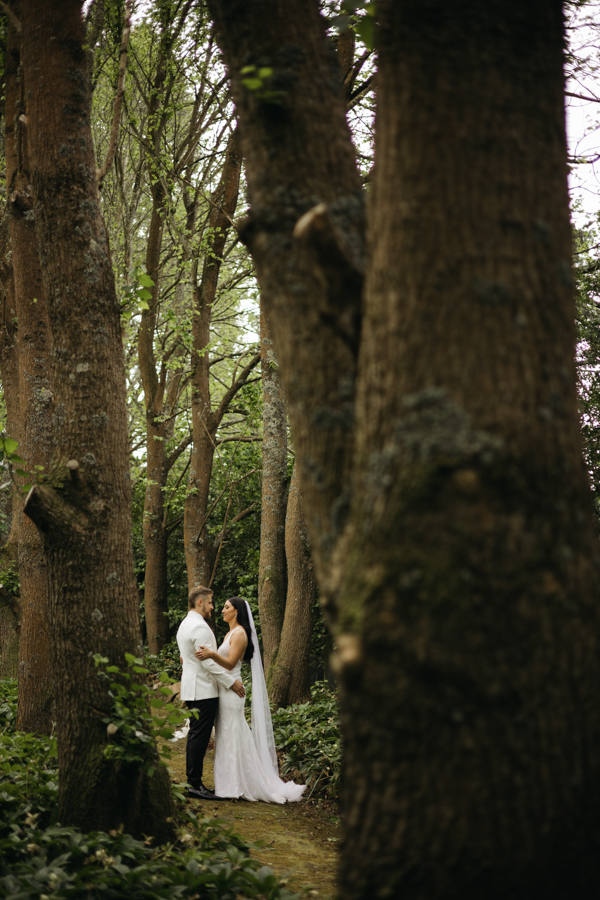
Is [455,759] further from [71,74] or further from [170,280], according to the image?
[170,280]

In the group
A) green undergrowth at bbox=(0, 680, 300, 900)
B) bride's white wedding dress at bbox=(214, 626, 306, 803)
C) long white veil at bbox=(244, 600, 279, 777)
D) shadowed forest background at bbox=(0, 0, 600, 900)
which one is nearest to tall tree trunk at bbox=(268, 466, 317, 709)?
long white veil at bbox=(244, 600, 279, 777)

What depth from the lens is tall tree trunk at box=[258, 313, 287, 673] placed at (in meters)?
10.1

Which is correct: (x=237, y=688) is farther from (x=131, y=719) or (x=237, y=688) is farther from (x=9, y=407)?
(x=9, y=407)

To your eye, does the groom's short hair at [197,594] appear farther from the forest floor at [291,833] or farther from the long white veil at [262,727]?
the forest floor at [291,833]

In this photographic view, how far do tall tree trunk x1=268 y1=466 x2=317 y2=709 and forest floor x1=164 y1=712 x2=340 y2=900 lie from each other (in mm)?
1755

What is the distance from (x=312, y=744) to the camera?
786cm

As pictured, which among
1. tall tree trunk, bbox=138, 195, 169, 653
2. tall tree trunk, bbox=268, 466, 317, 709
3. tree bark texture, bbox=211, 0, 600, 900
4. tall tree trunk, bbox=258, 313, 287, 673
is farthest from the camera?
tall tree trunk, bbox=138, 195, 169, 653

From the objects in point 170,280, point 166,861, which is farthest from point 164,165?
point 166,861

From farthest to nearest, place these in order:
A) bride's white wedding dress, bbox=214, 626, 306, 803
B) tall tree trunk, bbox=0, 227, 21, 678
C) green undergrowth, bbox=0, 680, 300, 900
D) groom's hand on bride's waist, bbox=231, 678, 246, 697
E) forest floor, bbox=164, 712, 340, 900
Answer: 1. tall tree trunk, bbox=0, 227, 21, 678
2. groom's hand on bride's waist, bbox=231, 678, 246, 697
3. bride's white wedding dress, bbox=214, 626, 306, 803
4. forest floor, bbox=164, 712, 340, 900
5. green undergrowth, bbox=0, 680, 300, 900

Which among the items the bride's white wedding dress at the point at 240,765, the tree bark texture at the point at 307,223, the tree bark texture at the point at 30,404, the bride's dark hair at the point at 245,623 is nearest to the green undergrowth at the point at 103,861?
the tree bark texture at the point at 30,404

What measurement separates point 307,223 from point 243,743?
6.74 m

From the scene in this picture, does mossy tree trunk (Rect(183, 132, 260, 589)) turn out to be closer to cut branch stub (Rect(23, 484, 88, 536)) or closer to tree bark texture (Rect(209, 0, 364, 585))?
cut branch stub (Rect(23, 484, 88, 536))

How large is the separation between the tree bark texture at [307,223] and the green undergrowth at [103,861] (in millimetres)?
2374

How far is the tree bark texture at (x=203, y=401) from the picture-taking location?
477 inches
